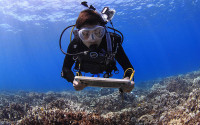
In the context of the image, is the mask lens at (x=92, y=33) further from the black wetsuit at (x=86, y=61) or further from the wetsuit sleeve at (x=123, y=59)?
the wetsuit sleeve at (x=123, y=59)

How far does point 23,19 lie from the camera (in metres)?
34.5

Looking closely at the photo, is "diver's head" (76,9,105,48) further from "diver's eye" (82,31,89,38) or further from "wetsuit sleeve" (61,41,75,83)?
"wetsuit sleeve" (61,41,75,83)

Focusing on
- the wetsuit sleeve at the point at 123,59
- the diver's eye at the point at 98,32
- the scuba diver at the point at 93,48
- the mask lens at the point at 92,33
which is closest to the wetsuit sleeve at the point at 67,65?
the scuba diver at the point at 93,48

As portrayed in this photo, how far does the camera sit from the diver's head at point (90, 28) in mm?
4000

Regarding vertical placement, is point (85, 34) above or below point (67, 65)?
above

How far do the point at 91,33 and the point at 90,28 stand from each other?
0.45 feet

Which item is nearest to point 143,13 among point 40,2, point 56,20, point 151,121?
point 56,20

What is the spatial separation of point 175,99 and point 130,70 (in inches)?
169

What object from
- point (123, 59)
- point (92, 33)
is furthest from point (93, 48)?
point (123, 59)

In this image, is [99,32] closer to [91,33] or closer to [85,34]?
[91,33]

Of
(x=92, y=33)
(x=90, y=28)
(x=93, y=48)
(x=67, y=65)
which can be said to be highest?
(x=90, y=28)

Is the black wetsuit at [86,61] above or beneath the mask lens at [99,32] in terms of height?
beneath

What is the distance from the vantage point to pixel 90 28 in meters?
3.98

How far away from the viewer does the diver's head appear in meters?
4.00
